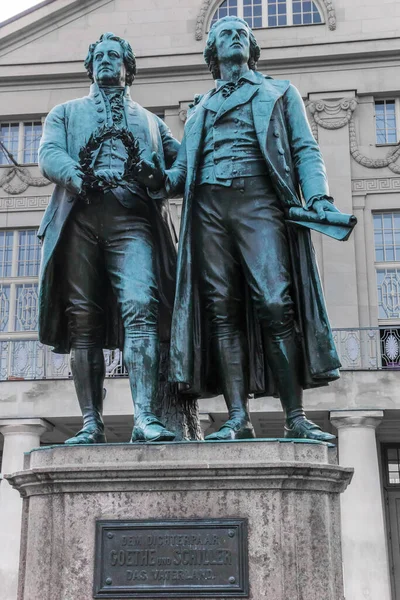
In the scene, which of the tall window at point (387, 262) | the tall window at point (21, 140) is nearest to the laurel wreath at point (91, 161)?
the tall window at point (387, 262)

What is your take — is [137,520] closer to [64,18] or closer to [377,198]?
[377,198]

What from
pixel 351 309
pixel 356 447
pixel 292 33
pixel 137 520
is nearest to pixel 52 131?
pixel 137 520

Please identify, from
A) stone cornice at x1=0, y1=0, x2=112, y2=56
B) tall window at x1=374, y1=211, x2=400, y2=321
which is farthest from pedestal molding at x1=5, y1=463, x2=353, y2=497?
stone cornice at x1=0, y1=0, x2=112, y2=56

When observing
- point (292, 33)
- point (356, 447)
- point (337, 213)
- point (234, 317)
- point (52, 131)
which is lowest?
point (234, 317)

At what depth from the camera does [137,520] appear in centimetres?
406

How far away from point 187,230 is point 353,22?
2035 centimetres

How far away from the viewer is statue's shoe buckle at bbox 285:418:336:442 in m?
4.48

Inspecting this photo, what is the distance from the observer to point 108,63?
5207 mm

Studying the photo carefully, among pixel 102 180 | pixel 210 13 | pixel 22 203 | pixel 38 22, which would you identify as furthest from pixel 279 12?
pixel 102 180

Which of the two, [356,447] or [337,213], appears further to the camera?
[356,447]

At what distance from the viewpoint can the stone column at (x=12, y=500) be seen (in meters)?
17.0

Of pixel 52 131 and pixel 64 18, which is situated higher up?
pixel 64 18

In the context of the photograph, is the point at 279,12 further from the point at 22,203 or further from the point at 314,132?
the point at 22,203

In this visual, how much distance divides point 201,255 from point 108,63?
1.31m
